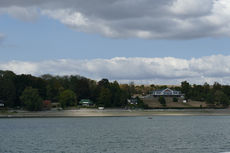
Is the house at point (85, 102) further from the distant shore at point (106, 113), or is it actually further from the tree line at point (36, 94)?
the distant shore at point (106, 113)

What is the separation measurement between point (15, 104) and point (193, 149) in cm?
13465

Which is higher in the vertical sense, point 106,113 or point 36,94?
point 36,94

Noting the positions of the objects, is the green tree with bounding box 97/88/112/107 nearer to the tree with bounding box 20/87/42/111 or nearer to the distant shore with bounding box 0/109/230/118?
the distant shore with bounding box 0/109/230/118

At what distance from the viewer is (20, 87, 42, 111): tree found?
6304 inches

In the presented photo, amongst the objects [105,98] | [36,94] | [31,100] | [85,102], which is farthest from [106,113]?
[85,102]

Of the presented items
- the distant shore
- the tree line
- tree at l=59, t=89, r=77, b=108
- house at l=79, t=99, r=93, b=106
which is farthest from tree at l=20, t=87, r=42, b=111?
house at l=79, t=99, r=93, b=106

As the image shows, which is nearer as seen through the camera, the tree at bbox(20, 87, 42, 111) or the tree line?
the tree at bbox(20, 87, 42, 111)

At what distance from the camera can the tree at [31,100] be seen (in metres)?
160

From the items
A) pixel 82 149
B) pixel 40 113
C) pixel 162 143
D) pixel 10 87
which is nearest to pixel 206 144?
pixel 162 143

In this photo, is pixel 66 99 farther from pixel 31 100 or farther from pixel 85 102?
pixel 85 102

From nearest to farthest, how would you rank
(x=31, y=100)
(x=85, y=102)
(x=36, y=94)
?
1. (x=31, y=100)
2. (x=36, y=94)
3. (x=85, y=102)

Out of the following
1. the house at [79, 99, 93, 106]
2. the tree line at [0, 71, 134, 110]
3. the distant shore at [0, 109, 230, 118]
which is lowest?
the distant shore at [0, 109, 230, 118]

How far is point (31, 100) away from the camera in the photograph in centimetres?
16038

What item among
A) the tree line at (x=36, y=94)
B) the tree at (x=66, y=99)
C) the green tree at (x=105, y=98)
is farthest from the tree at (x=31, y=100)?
the green tree at (x=105, y=98)
